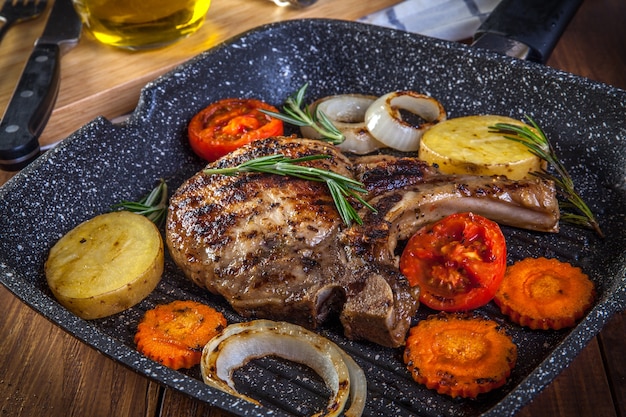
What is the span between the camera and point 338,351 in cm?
239

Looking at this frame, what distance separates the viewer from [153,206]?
3094 mm

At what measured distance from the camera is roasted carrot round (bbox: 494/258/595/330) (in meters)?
2.50

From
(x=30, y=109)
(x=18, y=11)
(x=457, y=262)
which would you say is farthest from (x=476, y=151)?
(x=18, y=11)

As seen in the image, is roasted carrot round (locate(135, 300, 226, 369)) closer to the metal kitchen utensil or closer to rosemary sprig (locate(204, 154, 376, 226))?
rosemary sprig (locate(204, 154, 376, 226))

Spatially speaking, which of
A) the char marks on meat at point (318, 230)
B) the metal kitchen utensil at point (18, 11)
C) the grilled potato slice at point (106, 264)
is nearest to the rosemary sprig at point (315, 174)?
the char marks on meat at point (318, 230)

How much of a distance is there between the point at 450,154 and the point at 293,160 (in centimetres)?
67

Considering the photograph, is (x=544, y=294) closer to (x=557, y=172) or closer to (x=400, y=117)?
(x=557, y=172)

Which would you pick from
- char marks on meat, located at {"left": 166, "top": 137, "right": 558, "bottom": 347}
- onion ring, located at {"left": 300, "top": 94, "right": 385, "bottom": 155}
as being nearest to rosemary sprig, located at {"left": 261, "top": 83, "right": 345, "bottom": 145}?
onion ring, located at {"left": 300, "top": 94, "right": 385, "bottom": 155}

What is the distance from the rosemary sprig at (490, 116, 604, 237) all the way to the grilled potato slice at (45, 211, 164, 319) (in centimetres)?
150

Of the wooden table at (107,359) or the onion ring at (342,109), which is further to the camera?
the onion ring at (342,109)

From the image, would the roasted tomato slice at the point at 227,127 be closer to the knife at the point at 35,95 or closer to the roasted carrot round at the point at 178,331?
the knife at the point at 35,95

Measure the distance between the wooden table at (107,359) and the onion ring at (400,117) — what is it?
3.64ft

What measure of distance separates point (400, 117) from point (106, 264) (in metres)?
1.44

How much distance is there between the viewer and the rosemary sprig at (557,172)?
286 centimetres
